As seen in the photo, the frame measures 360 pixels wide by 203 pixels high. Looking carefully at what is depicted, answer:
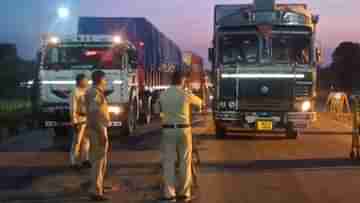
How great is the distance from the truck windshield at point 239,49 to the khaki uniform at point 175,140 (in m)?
8.97

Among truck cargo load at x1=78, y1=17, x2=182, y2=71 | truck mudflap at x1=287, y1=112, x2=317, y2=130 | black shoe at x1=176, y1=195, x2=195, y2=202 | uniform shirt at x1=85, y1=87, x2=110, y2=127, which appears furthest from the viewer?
truck cargo load at x1=78, y1=17, x2=182, y2=71

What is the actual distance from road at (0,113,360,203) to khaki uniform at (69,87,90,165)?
1.13ft

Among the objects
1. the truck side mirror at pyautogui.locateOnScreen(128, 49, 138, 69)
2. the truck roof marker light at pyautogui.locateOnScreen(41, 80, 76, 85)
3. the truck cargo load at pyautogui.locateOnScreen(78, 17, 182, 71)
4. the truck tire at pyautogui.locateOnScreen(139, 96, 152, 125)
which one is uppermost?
the truck cargo load at pyautogui.locateOnScreen(78, 17, 182, 71)

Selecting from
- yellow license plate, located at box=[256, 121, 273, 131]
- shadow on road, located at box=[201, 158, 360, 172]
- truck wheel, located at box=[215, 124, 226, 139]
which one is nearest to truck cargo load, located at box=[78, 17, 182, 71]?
truck wheel, located at box=[215, 124, 226, 139]

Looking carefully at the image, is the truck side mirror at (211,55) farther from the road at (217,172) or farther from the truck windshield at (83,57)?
the truck windshield at (83,57)

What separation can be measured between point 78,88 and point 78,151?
1231mm

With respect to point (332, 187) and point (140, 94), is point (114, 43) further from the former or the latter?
point (332, 187)

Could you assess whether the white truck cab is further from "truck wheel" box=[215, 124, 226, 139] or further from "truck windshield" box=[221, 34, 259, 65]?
"truck windshield" box=[221, 34, 259, 65]

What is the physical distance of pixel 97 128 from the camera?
10.1 m

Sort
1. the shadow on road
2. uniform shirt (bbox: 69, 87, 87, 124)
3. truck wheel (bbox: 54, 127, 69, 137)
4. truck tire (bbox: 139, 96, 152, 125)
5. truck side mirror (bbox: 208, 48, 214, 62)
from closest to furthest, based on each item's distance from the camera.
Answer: uniform shirt (bbox: 69, 87, 87, 124) → the shadow on road → truck side mirror (bbox: 208, 48, 214, 62) → truck wheel (bbox: 54, 127, 69, 137) → truck tire (bbox: 139, 96, 152, 125)

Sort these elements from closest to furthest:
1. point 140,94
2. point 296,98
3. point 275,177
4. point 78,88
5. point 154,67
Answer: point 275,177, point 78,88, point 296,98, point 140,94, point 154,67

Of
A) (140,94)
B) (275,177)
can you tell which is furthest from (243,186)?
(140,94)

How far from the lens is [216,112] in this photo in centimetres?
1862

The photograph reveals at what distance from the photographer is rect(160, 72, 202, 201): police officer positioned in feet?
31.6
